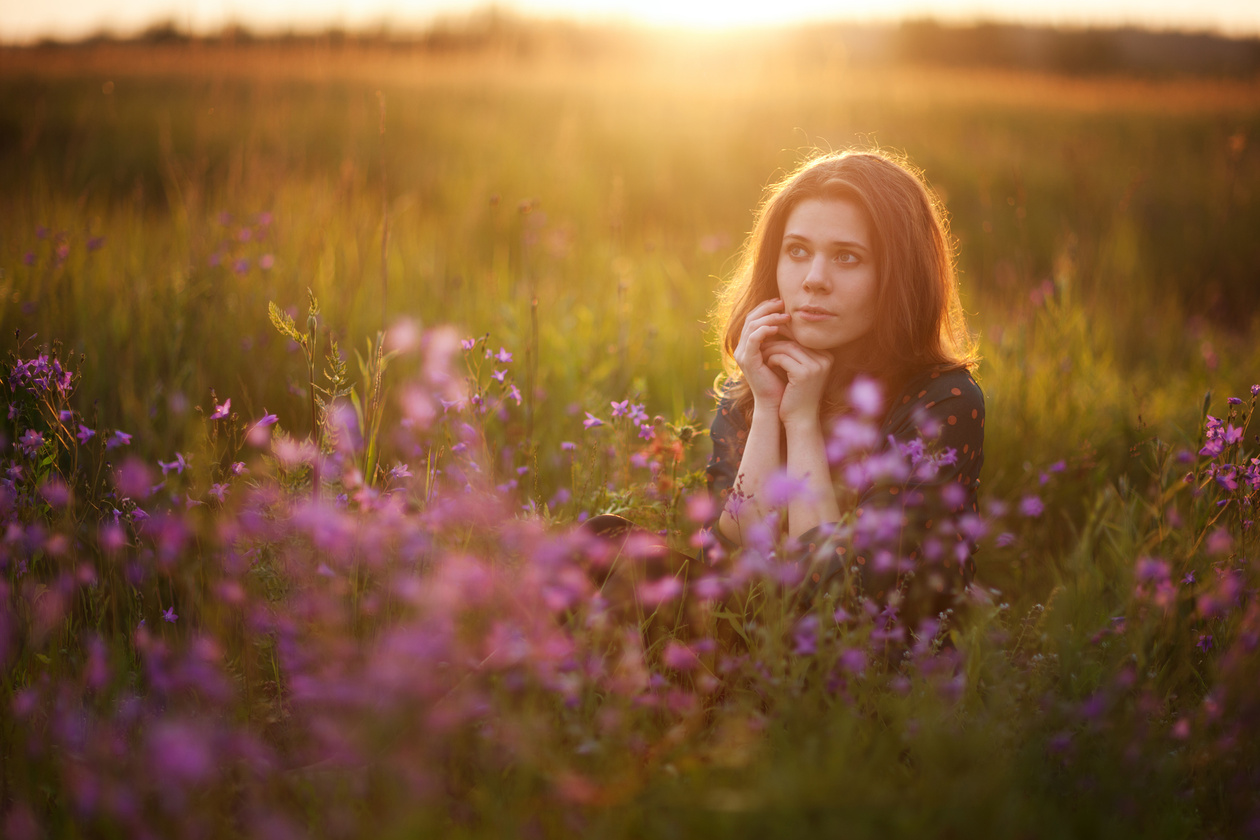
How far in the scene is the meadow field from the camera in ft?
4.17

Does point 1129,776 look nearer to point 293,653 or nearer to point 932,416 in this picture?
point 932,416

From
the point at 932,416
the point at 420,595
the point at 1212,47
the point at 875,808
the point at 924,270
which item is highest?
the point at 1212,47

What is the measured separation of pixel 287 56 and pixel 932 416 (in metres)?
7.80

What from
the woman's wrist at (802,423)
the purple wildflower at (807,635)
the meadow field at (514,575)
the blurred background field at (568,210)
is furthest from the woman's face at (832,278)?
the purple wildflower at (807,635)

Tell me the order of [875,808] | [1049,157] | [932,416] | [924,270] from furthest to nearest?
[1049,157]
[924,270]
[932,416]
[875,808]

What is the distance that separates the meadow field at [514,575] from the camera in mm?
1270

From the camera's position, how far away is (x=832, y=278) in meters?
2.31

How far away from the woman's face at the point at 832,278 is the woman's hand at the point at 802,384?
54mm

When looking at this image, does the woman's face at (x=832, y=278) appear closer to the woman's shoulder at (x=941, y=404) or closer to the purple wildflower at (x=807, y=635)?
the woman's shoulder at (x=941, y=404)

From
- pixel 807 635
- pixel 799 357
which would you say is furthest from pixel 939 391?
pixel 807 635

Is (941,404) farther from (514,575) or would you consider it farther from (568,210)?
(568,210)

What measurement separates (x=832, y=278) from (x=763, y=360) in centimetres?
32

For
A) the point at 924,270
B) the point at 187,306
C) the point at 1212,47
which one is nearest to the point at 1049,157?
the point at 924,270

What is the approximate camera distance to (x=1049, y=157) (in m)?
11.5
